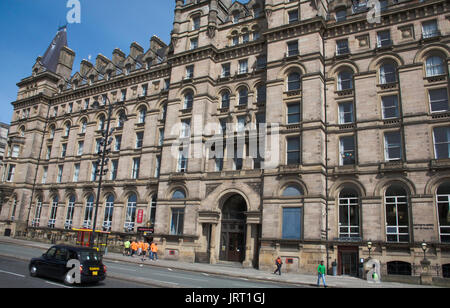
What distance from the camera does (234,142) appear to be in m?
36.2

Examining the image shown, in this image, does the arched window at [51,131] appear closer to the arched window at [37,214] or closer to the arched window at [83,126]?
the arched window at [83,126]

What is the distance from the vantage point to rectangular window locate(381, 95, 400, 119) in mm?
30136

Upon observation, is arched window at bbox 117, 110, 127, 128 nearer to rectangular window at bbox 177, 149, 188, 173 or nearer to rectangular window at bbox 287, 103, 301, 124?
rectangular window at bbox 177, 149, 188, 173

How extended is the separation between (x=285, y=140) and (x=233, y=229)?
10124mm

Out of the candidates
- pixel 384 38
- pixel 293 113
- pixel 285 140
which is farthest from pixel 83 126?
pixel 384 38

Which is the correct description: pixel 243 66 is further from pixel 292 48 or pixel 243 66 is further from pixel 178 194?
pixel 178 194

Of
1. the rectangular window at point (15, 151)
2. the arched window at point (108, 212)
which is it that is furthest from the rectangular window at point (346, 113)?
the rectangular window at point (15, 151)

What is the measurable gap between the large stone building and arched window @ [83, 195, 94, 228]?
133 mm

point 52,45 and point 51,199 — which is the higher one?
point 52,45

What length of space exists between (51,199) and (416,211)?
4670 cm

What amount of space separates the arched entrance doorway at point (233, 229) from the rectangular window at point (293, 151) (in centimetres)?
653

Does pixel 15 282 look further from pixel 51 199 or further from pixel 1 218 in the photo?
pixel 1 218

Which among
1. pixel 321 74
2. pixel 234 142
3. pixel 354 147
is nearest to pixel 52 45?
pixel 234 142
